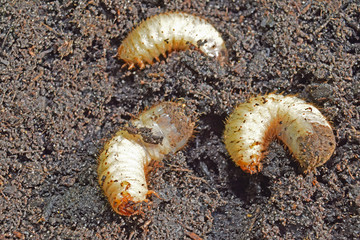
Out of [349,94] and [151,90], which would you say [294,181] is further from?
[151,90]

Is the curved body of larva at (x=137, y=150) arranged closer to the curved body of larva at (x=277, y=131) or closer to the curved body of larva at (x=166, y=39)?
the curved body of larva at (x=277, y=131)

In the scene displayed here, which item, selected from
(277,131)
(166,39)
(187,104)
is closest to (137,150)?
(187,104)

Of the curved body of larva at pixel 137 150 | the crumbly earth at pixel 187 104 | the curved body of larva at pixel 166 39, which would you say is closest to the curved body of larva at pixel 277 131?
the crumbly earth at pixel 187 104

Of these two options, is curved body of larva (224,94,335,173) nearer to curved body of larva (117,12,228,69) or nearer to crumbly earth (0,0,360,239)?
crumbly earth (0,0,360,239)

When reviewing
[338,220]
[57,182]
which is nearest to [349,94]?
[338,220]

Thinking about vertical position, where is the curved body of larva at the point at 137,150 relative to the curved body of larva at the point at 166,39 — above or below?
below

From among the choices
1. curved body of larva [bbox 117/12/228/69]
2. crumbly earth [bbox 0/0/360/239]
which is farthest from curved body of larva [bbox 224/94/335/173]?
curved body of larva [bbox 117/12/228/69]

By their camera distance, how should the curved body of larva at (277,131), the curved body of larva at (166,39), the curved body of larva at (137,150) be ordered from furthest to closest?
the curved body of larva at (166,39), the curved body of larva at (277,131), the curved body of larva at (137,150)
